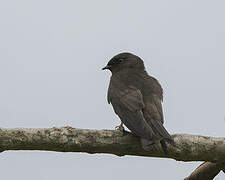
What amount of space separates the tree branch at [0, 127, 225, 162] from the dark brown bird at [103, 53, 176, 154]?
4.9 inches

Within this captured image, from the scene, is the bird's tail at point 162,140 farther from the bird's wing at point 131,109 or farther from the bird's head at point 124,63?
the bird's head at point 124,63

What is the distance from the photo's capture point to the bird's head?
297 inches

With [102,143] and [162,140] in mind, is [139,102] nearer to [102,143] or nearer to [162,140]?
[162,140]

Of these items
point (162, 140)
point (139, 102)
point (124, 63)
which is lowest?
point (162, 140)

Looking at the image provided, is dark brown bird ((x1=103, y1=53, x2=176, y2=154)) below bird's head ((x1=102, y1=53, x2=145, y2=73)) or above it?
below

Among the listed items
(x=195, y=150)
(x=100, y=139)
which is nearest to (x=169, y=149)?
(x=195, y=150)

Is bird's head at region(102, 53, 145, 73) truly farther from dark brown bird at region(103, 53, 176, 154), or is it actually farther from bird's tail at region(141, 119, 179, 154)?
bird's tail at region(141, 119, 179, 154)

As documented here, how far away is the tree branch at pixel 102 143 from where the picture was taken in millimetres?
4559

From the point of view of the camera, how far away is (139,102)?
609 cm

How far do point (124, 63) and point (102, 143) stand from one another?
2.92 meters

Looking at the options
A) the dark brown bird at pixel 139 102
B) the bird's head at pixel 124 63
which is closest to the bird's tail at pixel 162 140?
the dark brown bird at pixel 139 102

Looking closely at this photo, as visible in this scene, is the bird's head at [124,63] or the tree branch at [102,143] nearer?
the tree branch at [102,143]

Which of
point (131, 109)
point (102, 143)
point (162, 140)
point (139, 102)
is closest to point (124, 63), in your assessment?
point (139, 102)

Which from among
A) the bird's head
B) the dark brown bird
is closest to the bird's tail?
the dark brown bird
